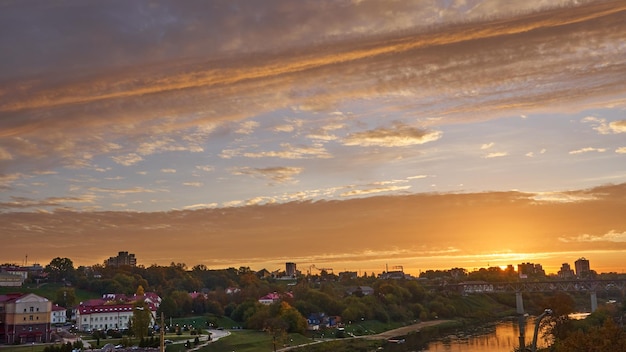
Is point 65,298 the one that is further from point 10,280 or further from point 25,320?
point 25,320

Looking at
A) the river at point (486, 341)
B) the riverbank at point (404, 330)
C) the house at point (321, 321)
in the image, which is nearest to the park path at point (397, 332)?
the riverbank at point (404, 330)

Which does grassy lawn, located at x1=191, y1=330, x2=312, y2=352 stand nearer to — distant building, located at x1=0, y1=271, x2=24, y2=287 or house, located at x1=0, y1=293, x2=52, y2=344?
house, located at x1=0, y1=293, x2=52, y2=344

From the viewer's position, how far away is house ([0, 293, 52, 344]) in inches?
3403

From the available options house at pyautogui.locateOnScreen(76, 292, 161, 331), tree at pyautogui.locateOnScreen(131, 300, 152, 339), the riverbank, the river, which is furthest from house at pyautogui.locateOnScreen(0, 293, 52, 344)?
Result: the riverbank

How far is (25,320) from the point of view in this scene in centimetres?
8706

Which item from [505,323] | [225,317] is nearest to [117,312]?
[225,317]

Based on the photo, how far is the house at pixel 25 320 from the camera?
86438mm

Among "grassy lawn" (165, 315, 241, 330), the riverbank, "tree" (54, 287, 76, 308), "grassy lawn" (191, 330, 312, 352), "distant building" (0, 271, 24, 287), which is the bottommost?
the riverbank

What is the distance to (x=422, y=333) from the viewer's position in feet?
449

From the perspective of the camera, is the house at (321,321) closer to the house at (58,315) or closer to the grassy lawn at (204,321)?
the grassy lawn at (204,321)

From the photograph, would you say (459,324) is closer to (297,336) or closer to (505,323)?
(505,323)

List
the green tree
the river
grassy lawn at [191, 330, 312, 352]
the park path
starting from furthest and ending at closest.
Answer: the park path, the river, grassy lawn at [191, 330, 312, 352], the green tree

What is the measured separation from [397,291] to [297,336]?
231 feet

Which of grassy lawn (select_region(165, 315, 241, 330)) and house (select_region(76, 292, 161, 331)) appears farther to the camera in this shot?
grassy lawn (select_region(165, 315, 241, 330))
